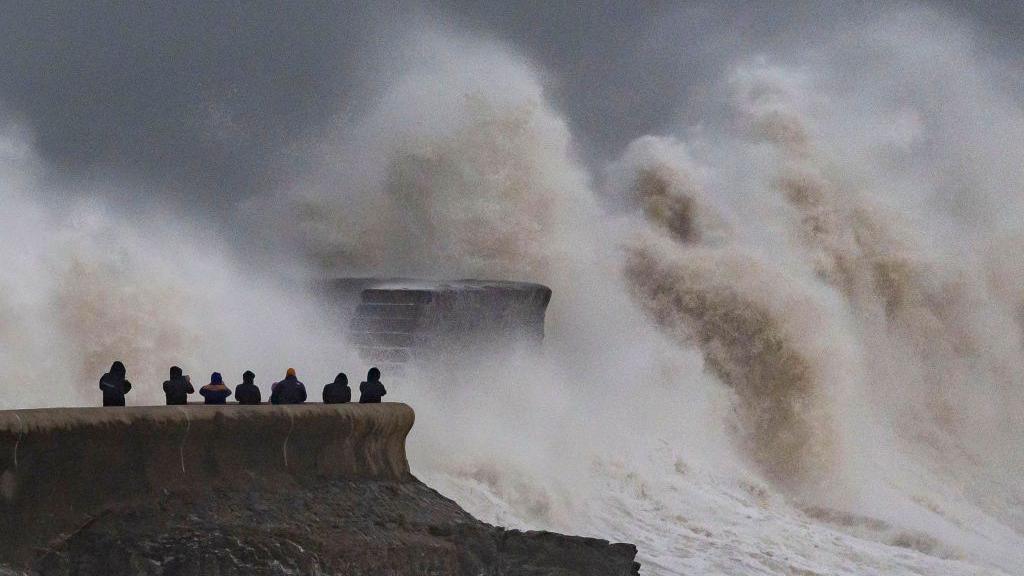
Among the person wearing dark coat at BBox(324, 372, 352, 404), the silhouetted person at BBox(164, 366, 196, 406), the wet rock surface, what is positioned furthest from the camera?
the person wearing dark coat at BBox(324, 372, 352, 404)

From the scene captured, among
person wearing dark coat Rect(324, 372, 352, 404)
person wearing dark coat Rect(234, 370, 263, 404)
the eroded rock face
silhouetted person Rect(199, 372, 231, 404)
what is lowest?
silhouetted person Rect(199, 372, 231, 404)

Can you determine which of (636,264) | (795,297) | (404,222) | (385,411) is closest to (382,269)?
(404,222)

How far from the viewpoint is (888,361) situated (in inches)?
846

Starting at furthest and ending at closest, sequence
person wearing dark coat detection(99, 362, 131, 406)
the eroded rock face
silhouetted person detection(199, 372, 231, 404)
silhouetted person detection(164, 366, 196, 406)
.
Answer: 1. the eroded rock face
2. silhouetted person detection(199, 372, 231, 404)
3. silhouetted person detection(164, 366, 196, 406)
4. person wearing dark coat detection(99, 362, 131, 406)

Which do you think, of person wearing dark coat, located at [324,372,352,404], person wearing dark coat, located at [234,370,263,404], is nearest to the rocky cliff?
person wearing dark coat, located at [324,372,352,404]

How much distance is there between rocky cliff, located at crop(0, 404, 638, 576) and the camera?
687cm

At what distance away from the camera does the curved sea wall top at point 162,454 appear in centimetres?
678

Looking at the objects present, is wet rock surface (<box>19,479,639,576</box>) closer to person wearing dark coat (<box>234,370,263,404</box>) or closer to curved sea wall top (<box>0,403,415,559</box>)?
curved sea wall top (<box>0,403,415,559</box>)

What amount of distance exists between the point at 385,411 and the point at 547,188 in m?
9.18

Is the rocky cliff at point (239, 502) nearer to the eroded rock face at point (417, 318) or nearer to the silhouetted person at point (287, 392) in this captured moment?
the silhouetted person at point (287, 392)

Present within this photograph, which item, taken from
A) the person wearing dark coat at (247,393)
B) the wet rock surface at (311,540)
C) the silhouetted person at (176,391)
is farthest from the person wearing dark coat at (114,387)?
the person wearing dark coat at (247,393)

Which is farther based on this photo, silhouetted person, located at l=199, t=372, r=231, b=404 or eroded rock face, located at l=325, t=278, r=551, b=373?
eroded rock face, located at l=325, t=278, r=551, b=373

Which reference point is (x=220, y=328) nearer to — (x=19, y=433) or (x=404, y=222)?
(x=404, y=222)

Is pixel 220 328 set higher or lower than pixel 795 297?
lower
